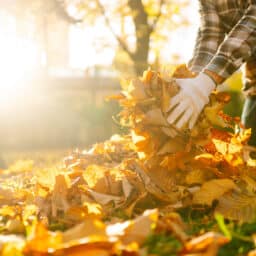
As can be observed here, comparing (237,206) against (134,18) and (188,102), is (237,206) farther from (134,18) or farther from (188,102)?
(134,18)

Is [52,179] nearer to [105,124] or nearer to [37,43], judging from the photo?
[105,124]

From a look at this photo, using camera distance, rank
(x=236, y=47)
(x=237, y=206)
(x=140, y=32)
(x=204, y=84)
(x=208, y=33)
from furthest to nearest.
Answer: (x=140, y=32), (x=208, y=33), (x=236, y=47), (x=204, y=84), (x=237, y=206)

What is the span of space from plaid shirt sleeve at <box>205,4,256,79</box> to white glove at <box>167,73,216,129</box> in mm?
259

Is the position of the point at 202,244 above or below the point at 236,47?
below

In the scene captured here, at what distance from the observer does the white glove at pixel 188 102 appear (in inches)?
87.0

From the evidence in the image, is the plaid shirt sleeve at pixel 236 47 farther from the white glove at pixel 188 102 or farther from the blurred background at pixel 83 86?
the blurred background at pixel 83 86

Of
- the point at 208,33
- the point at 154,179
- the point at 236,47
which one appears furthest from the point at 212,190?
the point at 208,33

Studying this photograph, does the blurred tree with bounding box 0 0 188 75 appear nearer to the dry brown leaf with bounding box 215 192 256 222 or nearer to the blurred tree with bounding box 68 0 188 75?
the blurred tree with bounding box 68 0 188 75

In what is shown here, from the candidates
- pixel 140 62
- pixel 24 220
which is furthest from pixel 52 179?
pixel 140 62

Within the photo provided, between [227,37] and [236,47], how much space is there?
0.07m

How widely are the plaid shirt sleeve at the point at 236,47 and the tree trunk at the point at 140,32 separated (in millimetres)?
8871

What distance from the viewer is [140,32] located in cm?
1166

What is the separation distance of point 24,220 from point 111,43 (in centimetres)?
1132

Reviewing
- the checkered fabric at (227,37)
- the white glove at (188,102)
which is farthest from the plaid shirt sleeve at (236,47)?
the white glove at (188,102)
